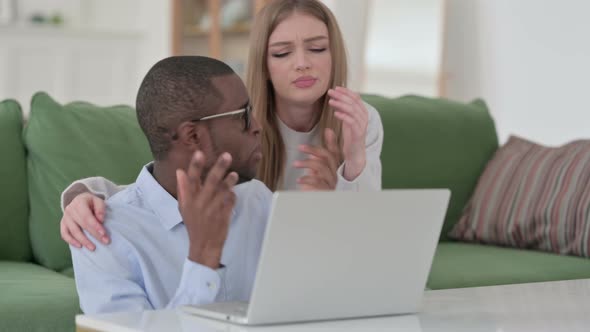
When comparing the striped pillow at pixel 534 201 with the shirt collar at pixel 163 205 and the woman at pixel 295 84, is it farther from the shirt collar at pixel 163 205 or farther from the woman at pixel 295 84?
the shirt collar at pixel 163 205

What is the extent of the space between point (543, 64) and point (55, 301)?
3589 millimetres

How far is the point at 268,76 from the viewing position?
225 centimetres

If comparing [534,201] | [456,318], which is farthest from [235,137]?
[534,201]

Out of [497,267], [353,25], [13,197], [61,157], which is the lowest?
[497,267]

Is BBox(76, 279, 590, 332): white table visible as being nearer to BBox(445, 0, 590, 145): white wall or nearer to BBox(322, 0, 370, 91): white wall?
BBox(322, 0, 370, 91): white wall

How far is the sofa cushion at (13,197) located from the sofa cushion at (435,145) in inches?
41.5

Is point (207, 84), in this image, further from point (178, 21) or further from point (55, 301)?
point (178, 21)

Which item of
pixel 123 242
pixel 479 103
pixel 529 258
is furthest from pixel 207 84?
pixel 479 103

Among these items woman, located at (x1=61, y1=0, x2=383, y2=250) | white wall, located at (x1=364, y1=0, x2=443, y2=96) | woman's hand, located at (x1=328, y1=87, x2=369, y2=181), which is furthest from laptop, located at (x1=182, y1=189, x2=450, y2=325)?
white wall, located at (x1=364, y1=0, x2=443, y2=96)

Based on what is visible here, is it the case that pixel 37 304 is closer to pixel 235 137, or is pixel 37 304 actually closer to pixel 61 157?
pixel 61 157

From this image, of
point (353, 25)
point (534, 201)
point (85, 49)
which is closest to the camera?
point (534, 201)

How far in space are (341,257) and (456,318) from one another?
0.19 m

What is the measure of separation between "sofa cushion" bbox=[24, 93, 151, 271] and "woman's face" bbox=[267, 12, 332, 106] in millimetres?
527

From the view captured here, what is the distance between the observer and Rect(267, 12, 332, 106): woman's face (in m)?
2.13
